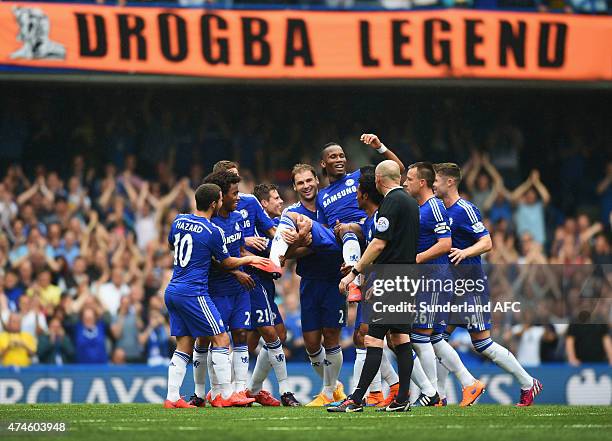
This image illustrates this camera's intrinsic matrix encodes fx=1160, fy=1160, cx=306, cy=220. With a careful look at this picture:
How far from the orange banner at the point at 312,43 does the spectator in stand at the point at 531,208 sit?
2.10 meters

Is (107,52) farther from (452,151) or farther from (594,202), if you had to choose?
(594,202)

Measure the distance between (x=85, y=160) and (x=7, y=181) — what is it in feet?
4.58

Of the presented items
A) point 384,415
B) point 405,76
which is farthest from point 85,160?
point 384,415

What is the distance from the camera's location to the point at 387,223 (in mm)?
9859

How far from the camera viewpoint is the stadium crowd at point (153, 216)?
1706 centimetres

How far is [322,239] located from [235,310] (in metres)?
1.18

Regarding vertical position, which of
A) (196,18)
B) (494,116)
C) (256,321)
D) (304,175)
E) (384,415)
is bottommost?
(384,415)

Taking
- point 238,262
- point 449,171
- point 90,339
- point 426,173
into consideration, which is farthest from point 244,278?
point 90,339

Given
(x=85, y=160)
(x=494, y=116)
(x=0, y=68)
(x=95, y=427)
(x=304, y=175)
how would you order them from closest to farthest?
1. (x=95, y=427)
2. (x=304, y=175)
3. (x=0, y=68)
4. (x=85, y=160)
5. (x=494, y=116)

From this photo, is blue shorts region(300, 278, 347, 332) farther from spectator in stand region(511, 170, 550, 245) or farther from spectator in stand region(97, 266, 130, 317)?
spectator in stand region(511, 170, 550, 245)

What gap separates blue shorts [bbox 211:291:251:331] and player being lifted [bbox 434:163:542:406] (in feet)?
6.97

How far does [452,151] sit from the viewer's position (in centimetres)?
2083

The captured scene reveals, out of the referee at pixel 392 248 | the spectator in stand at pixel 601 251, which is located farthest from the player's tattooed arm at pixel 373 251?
the spectator in stand at pixel 601 251

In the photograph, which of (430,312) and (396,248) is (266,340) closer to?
(430,312)
